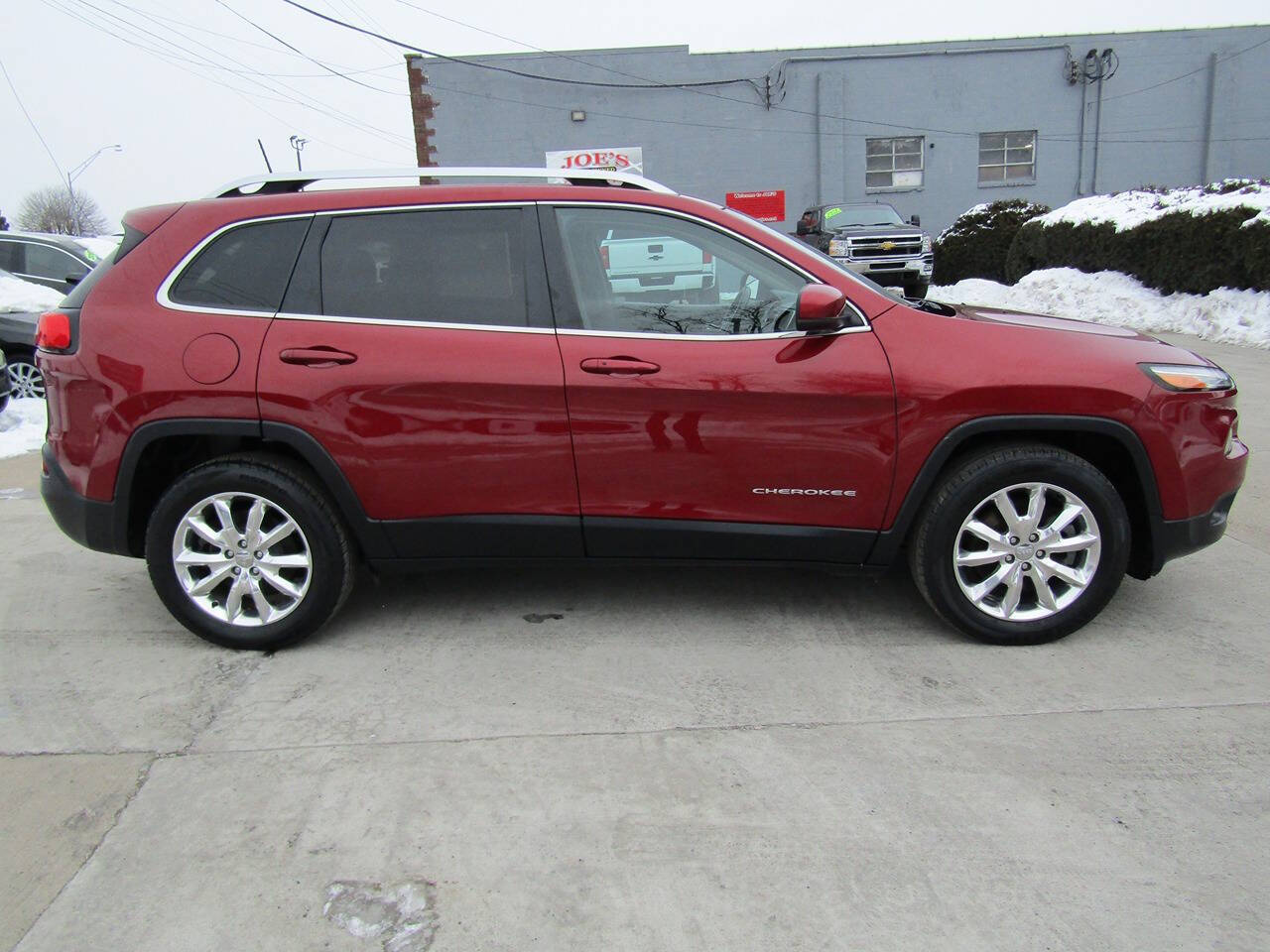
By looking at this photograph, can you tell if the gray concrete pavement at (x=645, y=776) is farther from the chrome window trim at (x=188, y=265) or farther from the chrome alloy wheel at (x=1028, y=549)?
the chrome window trim at (x=188, y=265)

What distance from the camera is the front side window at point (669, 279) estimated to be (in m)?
3.57

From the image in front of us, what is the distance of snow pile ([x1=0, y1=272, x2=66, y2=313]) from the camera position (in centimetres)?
933

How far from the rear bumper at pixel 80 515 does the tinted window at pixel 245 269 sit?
0.86 meters

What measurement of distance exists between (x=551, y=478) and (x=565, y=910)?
1.66 m

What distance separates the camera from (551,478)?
142 inches

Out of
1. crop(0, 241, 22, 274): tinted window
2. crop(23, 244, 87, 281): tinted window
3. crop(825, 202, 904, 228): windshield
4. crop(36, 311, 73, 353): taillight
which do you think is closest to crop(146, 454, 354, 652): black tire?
crop(36, 311, 73, 353): taillight

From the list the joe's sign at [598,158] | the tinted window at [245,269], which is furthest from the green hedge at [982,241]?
the tinted window at [245,269]

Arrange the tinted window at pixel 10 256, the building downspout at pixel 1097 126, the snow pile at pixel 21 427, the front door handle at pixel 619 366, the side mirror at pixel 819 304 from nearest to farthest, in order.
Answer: the side mirror at pixel 819 304, the front door handle at pixel 619 366, the snow pile at pixel 21 427, the tinted window at pixel 10 256, the building downspout at pixel 1097 126

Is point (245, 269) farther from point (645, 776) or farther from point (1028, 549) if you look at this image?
point (1028, 549)

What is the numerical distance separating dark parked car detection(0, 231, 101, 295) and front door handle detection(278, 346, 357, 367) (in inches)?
370

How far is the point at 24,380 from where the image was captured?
9.44m

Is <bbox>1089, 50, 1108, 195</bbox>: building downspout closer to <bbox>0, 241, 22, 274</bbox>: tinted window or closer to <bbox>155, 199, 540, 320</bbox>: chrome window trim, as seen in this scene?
<bbox>0, 241, 22, 274</bbox>: tinted window

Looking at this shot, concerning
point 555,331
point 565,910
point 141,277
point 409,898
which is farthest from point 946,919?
point 141,277

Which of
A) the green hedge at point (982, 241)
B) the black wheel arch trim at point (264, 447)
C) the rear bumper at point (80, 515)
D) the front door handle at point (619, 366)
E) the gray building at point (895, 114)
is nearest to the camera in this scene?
the front door handle at point (619, 366)
